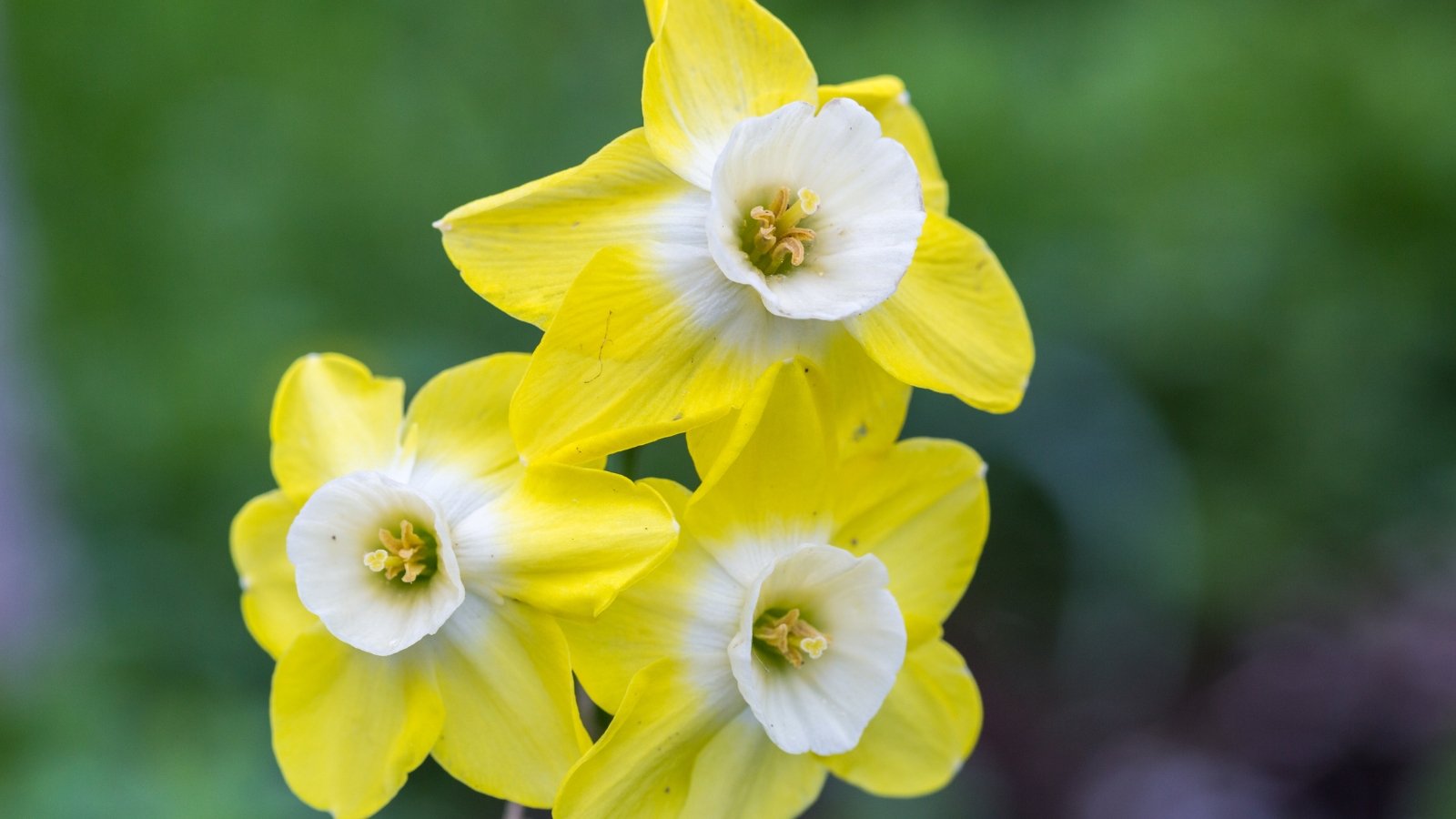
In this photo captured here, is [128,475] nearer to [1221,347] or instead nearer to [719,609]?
[719,609]

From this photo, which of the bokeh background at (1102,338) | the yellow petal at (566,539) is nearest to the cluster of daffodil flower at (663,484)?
the yellow petal at (566,539)

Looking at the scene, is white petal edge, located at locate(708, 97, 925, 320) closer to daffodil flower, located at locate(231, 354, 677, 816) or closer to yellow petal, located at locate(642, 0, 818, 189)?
yellow petal, located at locate(642, 0, 818, 189)

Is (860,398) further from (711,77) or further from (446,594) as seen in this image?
(446,594)

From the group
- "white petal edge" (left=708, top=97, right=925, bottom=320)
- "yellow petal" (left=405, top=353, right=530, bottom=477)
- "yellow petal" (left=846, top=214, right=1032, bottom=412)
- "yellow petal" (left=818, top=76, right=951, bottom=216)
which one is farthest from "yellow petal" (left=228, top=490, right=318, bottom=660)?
"yellow petal" (left=818, top=76, right=951, bottom=216)

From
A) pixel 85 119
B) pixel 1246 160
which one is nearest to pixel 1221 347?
pixel 1246 160

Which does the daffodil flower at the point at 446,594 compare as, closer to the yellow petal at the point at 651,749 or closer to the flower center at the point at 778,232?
the yellow petal at the point at 651,749

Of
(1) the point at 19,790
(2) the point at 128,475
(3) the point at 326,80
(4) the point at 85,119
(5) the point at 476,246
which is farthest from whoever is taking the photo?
(4) the point at 85,119
